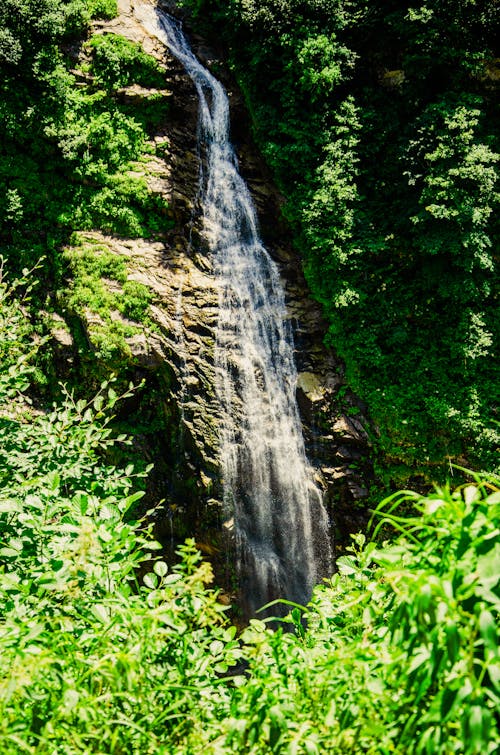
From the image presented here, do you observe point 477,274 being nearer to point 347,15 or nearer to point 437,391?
point 437,391

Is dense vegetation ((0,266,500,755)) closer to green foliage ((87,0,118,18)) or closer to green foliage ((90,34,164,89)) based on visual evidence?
green foliage ((90,34,164,89))

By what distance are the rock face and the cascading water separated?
237mm

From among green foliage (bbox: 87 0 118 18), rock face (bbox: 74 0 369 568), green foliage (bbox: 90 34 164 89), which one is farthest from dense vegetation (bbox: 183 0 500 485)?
green foliage (bbox: 87 0 118 18)

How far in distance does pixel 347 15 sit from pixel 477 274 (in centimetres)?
676

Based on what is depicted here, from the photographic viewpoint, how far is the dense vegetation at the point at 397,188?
8.24 metres

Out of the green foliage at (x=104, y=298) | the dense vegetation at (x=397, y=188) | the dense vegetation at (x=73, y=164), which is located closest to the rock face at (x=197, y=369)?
the green foliage at (x=104, y=298)

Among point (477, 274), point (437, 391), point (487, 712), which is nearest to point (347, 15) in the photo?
point (477, 274)

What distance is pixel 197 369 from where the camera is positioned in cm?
922

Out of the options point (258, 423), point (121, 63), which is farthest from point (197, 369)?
point (121, 63)

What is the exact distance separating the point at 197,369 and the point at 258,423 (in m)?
1.64

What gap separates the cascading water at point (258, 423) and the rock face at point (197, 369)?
0.24 metres

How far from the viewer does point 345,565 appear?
182 cm

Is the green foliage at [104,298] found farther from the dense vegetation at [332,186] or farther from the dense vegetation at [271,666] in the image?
the dense vegetation at [271,666]

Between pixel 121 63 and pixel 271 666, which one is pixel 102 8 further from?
pixel 271 666
